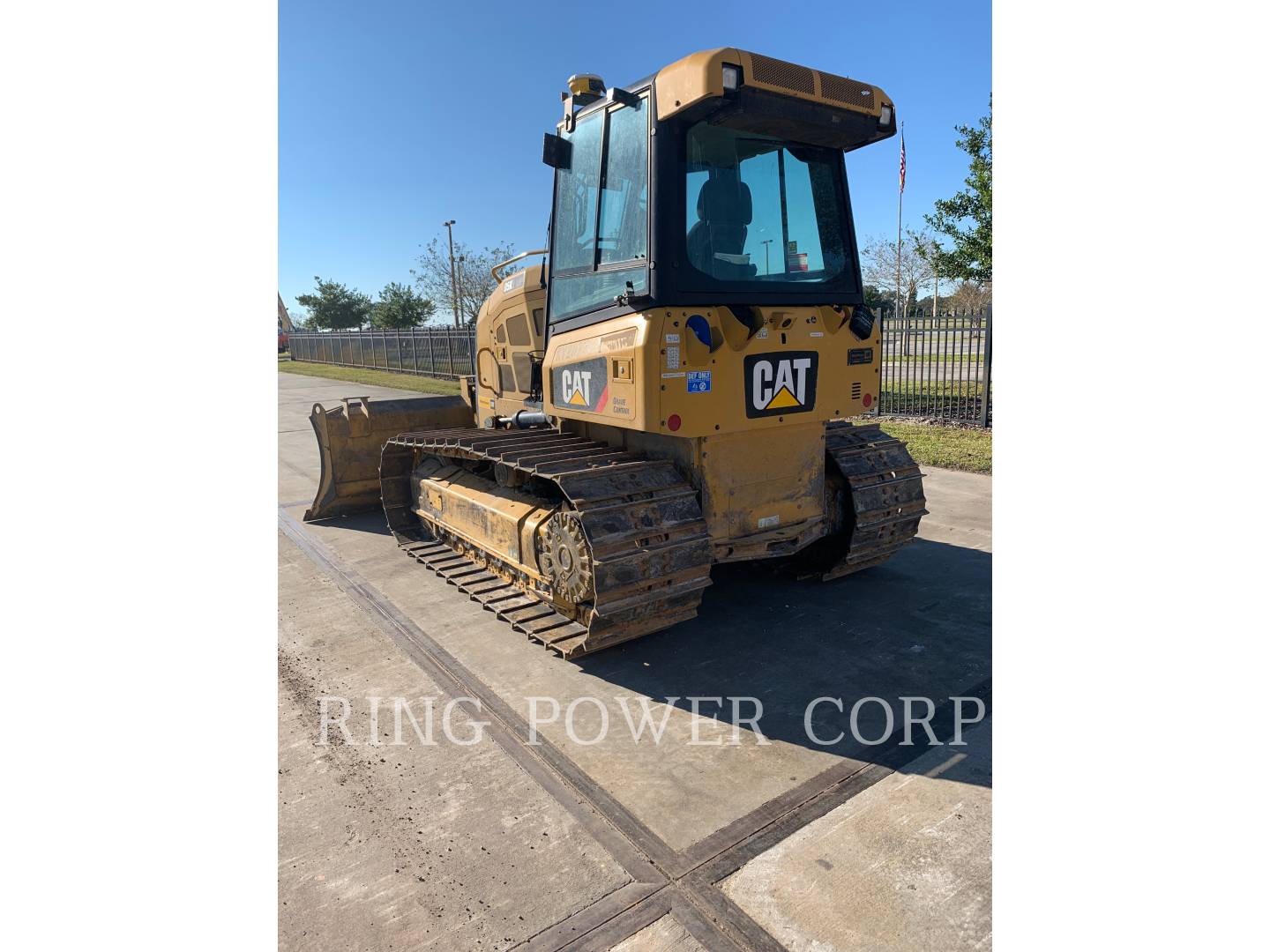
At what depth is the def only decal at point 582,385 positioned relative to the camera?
4.73m

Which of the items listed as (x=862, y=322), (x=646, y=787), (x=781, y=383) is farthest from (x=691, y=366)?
(x=646, y=787)

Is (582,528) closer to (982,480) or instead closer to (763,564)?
(763,564)

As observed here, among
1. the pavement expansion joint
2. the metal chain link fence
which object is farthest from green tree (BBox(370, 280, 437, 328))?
the pavement expansion joint

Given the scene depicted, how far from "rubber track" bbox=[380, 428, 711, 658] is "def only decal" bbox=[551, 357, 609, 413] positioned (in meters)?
0.32

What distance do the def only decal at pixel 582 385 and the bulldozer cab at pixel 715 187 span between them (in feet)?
0.98

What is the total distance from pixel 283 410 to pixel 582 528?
1700cm

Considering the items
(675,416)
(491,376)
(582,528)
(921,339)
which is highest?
(921,339)

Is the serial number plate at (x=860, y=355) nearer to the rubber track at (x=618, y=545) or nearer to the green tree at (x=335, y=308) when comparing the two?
the rubber track at (x=618, y=545)

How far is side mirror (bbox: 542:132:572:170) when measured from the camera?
17.4 ft

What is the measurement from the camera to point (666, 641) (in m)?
4.86

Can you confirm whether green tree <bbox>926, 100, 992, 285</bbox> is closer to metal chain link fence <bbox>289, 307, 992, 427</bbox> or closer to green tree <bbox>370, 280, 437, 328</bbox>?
metal chain link fence <bbox>289, 307, 992, 427</bbox>

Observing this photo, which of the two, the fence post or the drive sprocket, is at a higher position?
the fence post

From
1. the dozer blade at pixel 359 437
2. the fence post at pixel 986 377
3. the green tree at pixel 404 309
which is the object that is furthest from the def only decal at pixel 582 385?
the green tree at pixel 404 309

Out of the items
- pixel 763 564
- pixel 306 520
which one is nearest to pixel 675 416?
pixel 763 564
